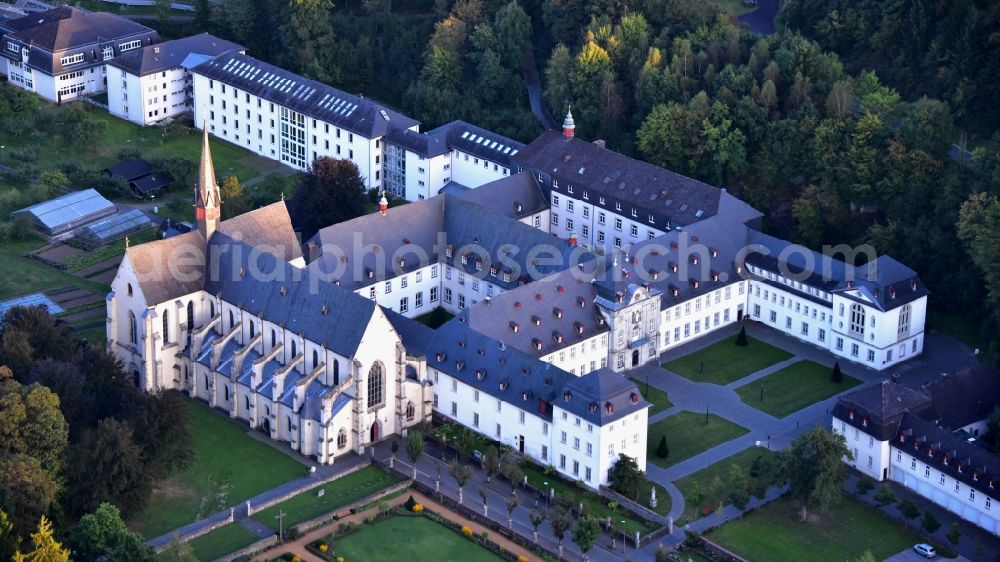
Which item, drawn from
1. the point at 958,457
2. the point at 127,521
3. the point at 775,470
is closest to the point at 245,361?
the point at 127,521

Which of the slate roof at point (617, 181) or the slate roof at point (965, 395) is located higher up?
the slate roof at point (617, 181)

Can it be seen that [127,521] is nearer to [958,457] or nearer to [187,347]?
[187,347]

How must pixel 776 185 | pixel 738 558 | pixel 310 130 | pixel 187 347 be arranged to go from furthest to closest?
1. pixel 310 130
2. pixel 776 185
3. pixel 187 347
4. pixel 738 558

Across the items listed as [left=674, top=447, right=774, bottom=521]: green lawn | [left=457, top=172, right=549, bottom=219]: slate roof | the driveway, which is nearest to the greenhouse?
[left=457, top=172, right=549, bottom=219]: slate roof

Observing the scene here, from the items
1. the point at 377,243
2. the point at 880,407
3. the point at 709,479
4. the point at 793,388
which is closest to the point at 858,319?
the point at 793,388

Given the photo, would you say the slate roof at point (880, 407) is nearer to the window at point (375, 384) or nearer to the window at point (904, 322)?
the window at point (904, 322)

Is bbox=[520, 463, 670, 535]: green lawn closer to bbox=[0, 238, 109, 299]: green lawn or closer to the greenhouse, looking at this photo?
bbox=[0, 238, 109, 299]: green lawn

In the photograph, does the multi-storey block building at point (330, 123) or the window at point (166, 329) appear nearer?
the window at point (166, 329)

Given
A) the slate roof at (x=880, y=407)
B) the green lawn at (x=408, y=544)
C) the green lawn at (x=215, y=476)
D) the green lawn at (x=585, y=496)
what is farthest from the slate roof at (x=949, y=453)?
the green lawn at (x=215, y=476)

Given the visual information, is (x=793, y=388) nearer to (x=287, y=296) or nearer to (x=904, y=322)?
(x=904, y=322)
